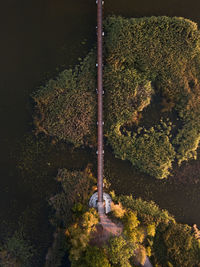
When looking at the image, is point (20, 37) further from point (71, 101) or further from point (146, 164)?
point (146, 164)

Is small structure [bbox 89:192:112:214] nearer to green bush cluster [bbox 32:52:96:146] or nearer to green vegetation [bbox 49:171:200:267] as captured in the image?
green vegetation [bbox 49:171:200:267]

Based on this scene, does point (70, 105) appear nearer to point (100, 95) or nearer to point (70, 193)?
point (100, 95)

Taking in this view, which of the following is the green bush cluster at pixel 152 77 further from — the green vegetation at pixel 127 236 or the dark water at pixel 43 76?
the green vegetation at pixel 127 236

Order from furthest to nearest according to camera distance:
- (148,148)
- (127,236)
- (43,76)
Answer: (43,76) → (148,148) → (127,236)

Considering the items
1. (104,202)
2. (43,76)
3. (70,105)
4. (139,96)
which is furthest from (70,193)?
(43,76)

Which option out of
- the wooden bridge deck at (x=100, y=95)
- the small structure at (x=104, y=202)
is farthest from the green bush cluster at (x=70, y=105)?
the small structure at (x=104, y=202)
